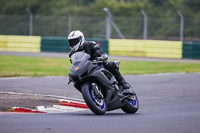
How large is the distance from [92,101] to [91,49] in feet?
3.86

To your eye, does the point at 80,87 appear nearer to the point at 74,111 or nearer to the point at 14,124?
the point at 74,111

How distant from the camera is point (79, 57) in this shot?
792cm

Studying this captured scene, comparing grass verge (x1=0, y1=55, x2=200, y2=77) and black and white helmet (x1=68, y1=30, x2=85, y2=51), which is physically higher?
black and white helmet (x1=68, y1=30, x2=85, y2=51)

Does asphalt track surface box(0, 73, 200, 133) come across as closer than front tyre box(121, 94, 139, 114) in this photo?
Yes

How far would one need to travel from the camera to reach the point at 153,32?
31.6 meters

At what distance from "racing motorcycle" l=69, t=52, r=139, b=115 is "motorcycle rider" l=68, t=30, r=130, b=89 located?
0.59 ft

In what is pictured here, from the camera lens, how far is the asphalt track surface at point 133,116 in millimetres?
6441

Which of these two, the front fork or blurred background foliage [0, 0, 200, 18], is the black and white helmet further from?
blurred background foliage [0, 0, 200, 18]

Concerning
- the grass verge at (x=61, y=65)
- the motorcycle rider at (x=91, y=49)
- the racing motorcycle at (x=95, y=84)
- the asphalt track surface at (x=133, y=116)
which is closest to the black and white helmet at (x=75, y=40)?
the motorcycle rider at (x=91, y=49)

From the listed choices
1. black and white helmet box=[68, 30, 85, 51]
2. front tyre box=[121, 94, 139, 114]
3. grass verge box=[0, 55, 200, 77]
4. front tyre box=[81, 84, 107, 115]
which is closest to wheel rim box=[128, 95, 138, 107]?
front tyre box=[121, 94, 139, 114]

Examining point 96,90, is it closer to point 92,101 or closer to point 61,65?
point 92,101

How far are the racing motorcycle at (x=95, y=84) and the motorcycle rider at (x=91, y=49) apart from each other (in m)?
0.18

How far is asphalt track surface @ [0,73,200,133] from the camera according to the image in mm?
6441

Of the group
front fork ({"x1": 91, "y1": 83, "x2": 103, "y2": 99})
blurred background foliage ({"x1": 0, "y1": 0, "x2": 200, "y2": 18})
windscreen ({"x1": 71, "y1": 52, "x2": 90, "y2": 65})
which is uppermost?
blurred background foliage ({"x1": 0, "y1": 0, "x2": 200, "y2": 18})
